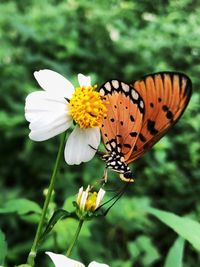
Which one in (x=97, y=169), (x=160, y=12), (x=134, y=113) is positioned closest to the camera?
(x=134, y=113)

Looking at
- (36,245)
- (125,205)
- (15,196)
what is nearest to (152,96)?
(36,245)

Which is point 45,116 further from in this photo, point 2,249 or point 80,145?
point 2,249

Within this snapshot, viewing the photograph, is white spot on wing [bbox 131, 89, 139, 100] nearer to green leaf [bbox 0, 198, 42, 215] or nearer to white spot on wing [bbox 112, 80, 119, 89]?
white spot on wing [bbox 112, 80, 119, 89]

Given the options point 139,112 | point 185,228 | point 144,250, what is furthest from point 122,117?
point 144,250

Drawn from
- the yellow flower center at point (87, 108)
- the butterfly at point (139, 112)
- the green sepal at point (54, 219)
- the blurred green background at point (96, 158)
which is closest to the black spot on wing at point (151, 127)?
the butterfly at point (139, 112)

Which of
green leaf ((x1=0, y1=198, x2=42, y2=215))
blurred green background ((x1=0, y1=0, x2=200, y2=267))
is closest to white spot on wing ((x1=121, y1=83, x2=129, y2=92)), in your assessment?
green leaf ((x1=0, y1=198, x2=42, y2=215))

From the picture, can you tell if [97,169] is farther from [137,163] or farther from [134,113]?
[134,113]

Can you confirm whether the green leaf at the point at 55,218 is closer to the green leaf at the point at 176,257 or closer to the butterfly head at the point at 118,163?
the butterfly head at the point at 118,163
